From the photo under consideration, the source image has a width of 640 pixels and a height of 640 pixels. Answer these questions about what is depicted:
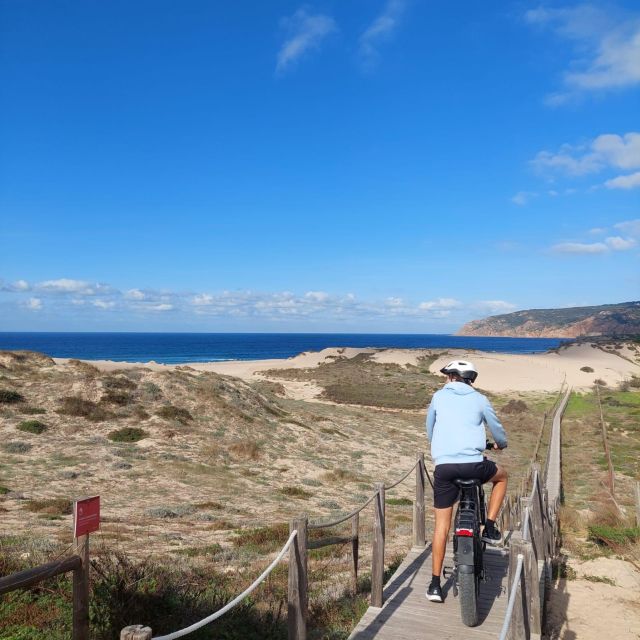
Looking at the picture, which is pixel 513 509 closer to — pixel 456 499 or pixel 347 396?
pixel 456 499

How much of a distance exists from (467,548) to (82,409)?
2081 cm

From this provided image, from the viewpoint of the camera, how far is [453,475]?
5.93 m

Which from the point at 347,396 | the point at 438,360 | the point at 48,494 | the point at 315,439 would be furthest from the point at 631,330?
the point at 48,494

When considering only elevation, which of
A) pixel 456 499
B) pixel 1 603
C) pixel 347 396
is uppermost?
pixel 456 499

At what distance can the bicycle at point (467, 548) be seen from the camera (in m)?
5.75

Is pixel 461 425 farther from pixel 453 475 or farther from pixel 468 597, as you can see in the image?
pixel 468 597

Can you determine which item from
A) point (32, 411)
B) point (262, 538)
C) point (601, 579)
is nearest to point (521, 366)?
point (32, 411)

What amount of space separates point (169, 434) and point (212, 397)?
493 centimetres

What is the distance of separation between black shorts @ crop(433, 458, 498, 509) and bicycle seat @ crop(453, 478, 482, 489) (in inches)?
1.2

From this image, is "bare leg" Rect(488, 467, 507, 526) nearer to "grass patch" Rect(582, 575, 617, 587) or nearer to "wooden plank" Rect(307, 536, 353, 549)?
"wooden plank" Rect(307, 536, 353, 549)

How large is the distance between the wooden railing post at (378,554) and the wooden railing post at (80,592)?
3.40m

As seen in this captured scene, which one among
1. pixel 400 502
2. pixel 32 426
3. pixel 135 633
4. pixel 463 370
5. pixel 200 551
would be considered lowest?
pixel 400 502

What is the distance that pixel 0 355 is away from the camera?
1120 inches

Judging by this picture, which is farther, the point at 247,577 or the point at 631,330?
the point at 631,330
